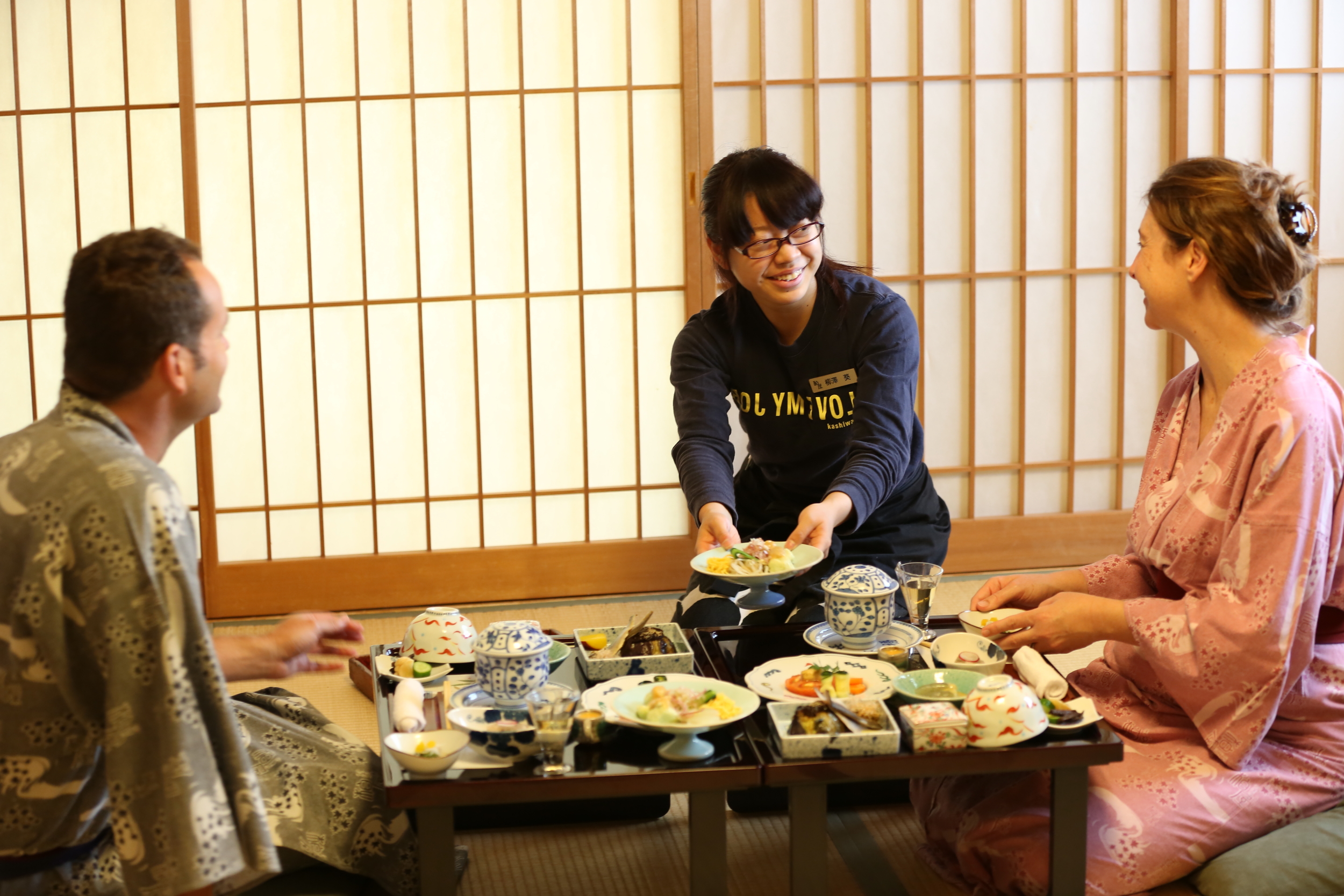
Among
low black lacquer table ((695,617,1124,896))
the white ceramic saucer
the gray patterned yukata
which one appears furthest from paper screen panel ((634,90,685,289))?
the gray patterned yukata

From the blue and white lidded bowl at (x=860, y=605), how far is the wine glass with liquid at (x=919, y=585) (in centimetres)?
3

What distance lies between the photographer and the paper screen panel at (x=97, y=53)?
395 cm

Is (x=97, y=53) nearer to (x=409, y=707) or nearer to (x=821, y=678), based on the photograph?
(x=409, y=707)

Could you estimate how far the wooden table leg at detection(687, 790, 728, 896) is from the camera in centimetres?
183

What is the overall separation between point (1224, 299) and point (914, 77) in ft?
7.61

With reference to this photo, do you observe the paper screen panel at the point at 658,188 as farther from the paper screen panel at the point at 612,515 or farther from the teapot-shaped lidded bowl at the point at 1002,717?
the teapot-shaped lidded bowl at the point at 1002,717

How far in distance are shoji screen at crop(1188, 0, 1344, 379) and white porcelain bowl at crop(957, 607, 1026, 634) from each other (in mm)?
2699

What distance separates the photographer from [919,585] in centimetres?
221

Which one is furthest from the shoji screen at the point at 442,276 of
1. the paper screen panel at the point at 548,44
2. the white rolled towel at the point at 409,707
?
the white rolled towel at the point at 409,707

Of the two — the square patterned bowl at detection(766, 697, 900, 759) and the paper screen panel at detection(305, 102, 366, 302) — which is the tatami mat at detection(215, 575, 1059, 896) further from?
the paper screen panel at detection(305, 102, 366, 302)

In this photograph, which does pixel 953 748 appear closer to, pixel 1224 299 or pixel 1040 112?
pixel 1224 299

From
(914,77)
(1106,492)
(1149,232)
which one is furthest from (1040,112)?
(1149,232)

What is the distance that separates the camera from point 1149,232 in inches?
84.8

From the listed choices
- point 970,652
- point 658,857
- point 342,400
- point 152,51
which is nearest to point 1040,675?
point 970,652
